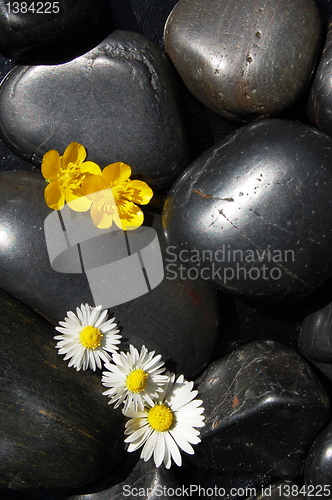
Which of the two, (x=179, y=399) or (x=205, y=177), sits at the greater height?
(x=205, y=177)

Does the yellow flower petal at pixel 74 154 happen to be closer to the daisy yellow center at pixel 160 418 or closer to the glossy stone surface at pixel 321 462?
the daisy yellow center at pixel 160 418

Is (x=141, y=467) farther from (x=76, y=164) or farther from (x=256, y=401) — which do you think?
(x=76, y=164)

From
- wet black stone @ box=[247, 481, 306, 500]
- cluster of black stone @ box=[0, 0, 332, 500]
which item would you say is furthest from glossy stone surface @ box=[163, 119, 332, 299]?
wet black stone @ box=[247, 481, 306, 500]

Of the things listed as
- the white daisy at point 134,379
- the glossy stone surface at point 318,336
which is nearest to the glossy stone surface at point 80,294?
the white daisy at point 134,379

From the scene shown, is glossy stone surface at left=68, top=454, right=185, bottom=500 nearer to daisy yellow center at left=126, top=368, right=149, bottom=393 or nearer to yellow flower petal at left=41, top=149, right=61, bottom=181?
daisy yellow center at left=126, top=368, right=149, bottom=393

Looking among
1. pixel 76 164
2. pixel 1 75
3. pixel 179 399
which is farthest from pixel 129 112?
pixel 179 399
